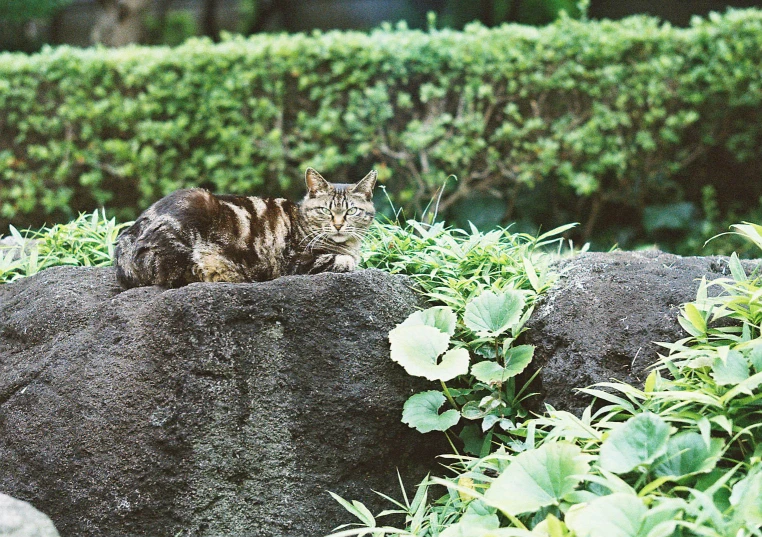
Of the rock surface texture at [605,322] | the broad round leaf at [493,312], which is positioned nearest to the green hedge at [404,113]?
the rock surface texture at [605,322]

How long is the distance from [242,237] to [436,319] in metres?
0.99

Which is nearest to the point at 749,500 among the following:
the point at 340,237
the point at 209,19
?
the point at 340,237

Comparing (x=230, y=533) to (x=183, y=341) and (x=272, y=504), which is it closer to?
(x=272, y=504)

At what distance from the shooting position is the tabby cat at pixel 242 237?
3.37 meters

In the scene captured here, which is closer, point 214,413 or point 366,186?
point 214,413

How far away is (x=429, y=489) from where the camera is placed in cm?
313

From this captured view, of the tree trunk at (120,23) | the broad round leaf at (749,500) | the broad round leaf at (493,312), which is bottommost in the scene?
the broad round leaf at (749,500)

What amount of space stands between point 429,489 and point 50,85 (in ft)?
19.2

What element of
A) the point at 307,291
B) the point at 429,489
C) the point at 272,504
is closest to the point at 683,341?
the point at 429,489

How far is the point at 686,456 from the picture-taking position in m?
2.44

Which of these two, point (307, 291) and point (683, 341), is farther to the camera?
point (307, 291)

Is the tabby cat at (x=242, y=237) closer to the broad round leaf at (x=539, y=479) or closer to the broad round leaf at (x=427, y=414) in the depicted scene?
the broad round leaf at (x=427, y=414)

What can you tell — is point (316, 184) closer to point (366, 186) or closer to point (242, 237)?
point (366, 186)

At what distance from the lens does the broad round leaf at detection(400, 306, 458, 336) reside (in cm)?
325
